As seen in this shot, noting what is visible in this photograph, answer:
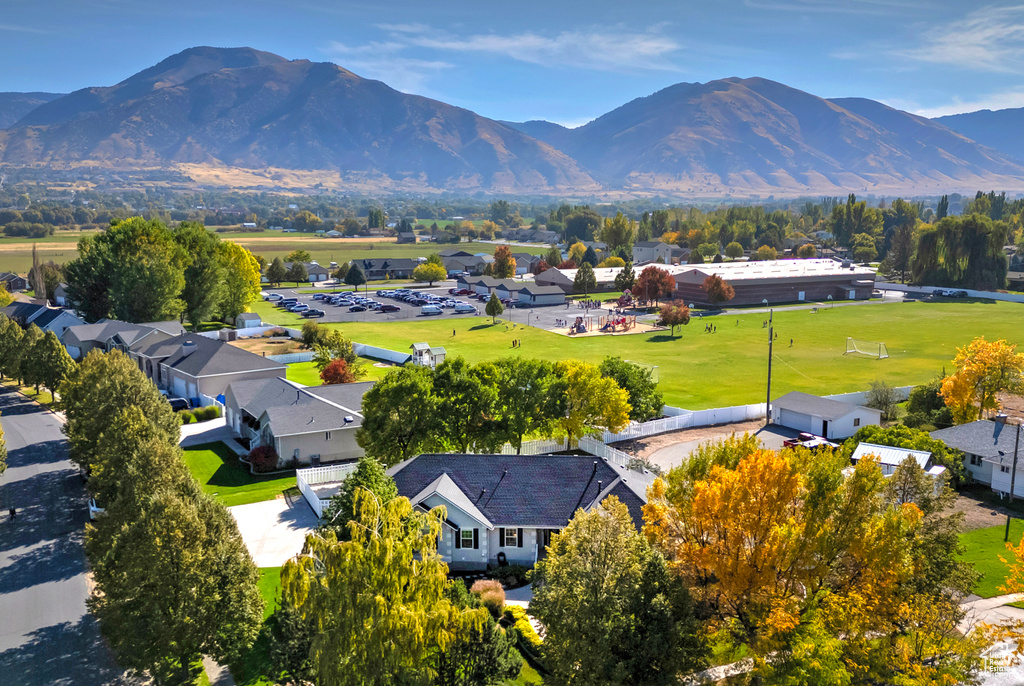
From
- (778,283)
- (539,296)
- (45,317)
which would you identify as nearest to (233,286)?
(45,317)

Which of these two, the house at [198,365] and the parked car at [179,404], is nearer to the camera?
the parked car at [179,404]

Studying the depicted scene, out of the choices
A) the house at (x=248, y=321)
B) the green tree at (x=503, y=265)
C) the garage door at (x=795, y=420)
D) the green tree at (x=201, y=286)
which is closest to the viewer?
the garage door at (x=795, y=420)

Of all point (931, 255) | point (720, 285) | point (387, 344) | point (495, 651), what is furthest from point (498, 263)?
point (495, 651)

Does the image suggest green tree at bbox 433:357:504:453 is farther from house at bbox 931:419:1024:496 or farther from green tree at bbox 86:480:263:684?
house at bbox 931:419:1024:496

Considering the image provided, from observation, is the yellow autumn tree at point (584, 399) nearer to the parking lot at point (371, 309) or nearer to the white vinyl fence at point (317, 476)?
the white vinyl fence at point (317, 476)

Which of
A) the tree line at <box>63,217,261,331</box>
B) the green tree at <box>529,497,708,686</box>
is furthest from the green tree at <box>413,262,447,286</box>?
the green tree at <box>529,497,708,686</box>

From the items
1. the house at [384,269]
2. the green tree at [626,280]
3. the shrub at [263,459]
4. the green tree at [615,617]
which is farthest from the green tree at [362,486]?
the house at [384,269]

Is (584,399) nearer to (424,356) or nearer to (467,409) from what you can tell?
(467,409)
